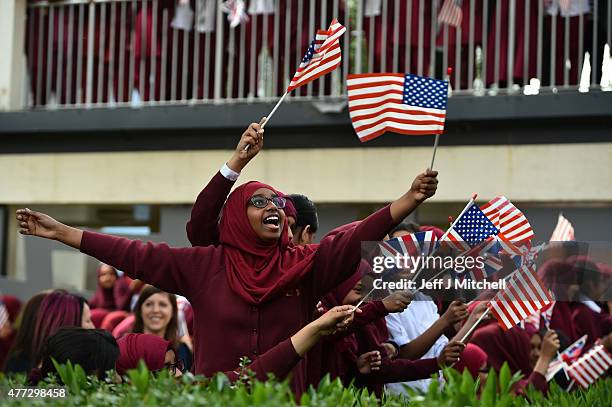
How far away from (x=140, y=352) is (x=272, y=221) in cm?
92

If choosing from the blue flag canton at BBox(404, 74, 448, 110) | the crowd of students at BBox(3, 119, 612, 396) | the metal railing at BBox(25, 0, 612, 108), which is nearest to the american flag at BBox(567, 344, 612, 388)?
the crowd of students at BBox(3, 119, 612, 396)

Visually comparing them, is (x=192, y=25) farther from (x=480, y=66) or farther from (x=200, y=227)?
(x=200, y=227)

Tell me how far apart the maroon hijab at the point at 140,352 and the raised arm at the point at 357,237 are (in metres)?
0.86

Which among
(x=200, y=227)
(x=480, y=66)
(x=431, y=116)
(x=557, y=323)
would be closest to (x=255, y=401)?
(x=200, y=227)

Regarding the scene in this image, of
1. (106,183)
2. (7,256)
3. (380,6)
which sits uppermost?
(380,6)

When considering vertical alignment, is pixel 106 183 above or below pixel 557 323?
above

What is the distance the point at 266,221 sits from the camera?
16.5 feet

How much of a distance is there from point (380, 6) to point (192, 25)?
2.09 m

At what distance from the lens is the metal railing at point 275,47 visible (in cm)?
1137

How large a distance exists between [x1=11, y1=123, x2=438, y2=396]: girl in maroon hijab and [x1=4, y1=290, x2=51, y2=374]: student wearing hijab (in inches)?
70.5

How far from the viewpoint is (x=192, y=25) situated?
1265 centimetres

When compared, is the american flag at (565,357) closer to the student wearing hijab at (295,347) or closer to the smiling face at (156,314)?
the smiling face at (156,314)

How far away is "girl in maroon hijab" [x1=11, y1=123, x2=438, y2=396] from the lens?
16.1 feet

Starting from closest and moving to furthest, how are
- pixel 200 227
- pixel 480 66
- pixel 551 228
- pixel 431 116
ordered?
pixel 200 227, pixel 431 116, pixel 551 228, pixel 480 66
